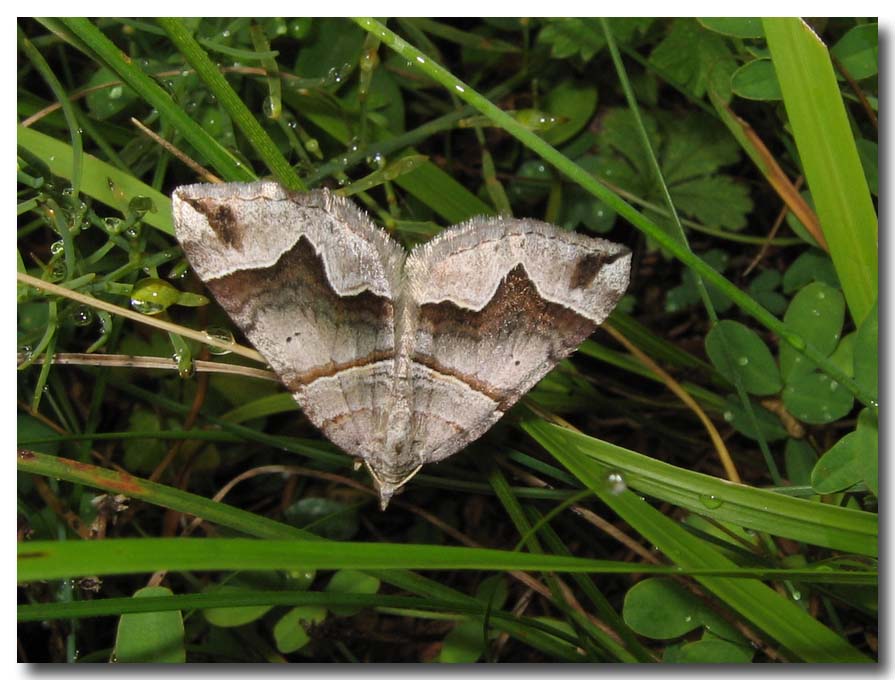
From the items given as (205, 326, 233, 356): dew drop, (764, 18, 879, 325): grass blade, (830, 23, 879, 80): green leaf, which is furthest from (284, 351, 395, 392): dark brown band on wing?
(830, 23, 879, 80): green leaf

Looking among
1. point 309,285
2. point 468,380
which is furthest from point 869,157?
point 309,285

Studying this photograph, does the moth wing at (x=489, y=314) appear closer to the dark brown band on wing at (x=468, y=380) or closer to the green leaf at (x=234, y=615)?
the dark brown band on wing at (x=468, y=380)

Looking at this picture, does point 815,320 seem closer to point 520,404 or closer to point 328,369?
point 520,404

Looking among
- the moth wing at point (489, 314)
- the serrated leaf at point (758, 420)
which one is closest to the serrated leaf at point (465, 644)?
the moth wing at point (489, 314)

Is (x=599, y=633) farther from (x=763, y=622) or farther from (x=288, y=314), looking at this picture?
(x=288, y=314)

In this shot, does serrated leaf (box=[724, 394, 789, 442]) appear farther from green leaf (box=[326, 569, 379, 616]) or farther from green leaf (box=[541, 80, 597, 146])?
green leaf (box=[326, 569, 379, 616])

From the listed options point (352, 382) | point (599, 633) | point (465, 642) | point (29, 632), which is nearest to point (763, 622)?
point (599, 633)
